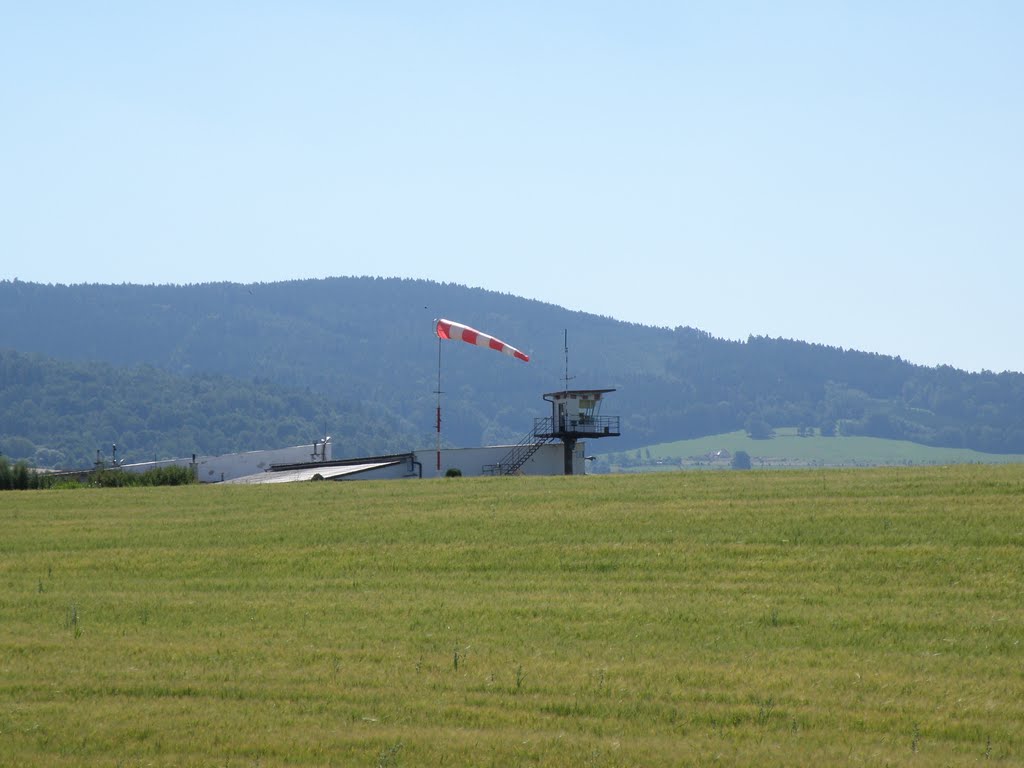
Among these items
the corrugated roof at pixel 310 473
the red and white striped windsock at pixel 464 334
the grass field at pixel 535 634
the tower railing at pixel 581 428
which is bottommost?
the grass field at pixel 535 634

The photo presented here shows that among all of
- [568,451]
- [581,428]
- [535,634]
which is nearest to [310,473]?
[568,451]

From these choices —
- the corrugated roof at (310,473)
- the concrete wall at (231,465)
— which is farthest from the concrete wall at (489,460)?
the concrete wall at (231,465)

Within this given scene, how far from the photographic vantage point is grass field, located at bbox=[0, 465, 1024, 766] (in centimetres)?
1184

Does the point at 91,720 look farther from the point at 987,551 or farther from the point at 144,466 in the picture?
the point at 144,466

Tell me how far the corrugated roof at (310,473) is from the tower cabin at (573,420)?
29.1 ft

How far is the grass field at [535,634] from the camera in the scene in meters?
11.8

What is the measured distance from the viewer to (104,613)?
18.4 meters

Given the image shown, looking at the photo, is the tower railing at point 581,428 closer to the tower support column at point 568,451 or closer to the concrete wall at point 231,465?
the tower support column at point 568,451

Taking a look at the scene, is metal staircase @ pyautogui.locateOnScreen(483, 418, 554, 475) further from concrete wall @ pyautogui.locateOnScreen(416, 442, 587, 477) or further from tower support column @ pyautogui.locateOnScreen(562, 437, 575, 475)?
tower support column @ pyautogui.locateOnScreen(562, 437, 575, 475)

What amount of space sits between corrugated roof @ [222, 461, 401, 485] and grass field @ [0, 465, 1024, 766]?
27422mm

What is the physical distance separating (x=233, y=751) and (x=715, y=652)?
621 cm

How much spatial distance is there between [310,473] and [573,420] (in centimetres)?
1398

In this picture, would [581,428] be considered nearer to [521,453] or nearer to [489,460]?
[521,453]

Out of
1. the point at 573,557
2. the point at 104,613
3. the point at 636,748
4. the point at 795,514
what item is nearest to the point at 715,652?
the point at 636,748
